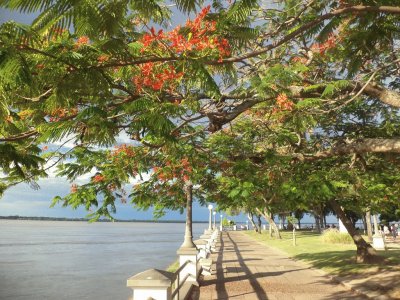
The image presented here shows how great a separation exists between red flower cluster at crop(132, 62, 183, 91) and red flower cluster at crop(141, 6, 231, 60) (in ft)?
1.57

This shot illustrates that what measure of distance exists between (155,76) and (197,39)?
3.61ft

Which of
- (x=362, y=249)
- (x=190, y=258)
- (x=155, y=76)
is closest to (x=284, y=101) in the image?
(x=155, y=76)

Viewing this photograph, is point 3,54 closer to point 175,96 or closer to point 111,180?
point 175,96

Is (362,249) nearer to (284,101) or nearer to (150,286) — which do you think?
(284,101)

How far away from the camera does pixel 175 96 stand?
19.9ft

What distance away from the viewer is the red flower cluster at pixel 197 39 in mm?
4156

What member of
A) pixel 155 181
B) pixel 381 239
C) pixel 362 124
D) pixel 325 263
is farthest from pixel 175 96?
pixel 381 239

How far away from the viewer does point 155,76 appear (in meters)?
5.16

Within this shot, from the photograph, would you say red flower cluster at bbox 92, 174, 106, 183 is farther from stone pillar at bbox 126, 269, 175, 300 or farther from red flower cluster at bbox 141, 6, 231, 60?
red flower cluster at bbox 141, 6, 231, 60

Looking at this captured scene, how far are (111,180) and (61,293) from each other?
1969cm

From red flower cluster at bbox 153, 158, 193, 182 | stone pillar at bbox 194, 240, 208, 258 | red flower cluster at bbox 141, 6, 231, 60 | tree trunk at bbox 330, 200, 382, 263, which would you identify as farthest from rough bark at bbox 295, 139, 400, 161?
stone pillar at bbox 194, 240, 208, 258

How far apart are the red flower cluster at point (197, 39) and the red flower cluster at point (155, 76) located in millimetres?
478

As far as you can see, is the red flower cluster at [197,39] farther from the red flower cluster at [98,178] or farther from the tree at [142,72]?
the red flower cluster at [98,178]

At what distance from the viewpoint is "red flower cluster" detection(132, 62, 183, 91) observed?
5.05 meters
